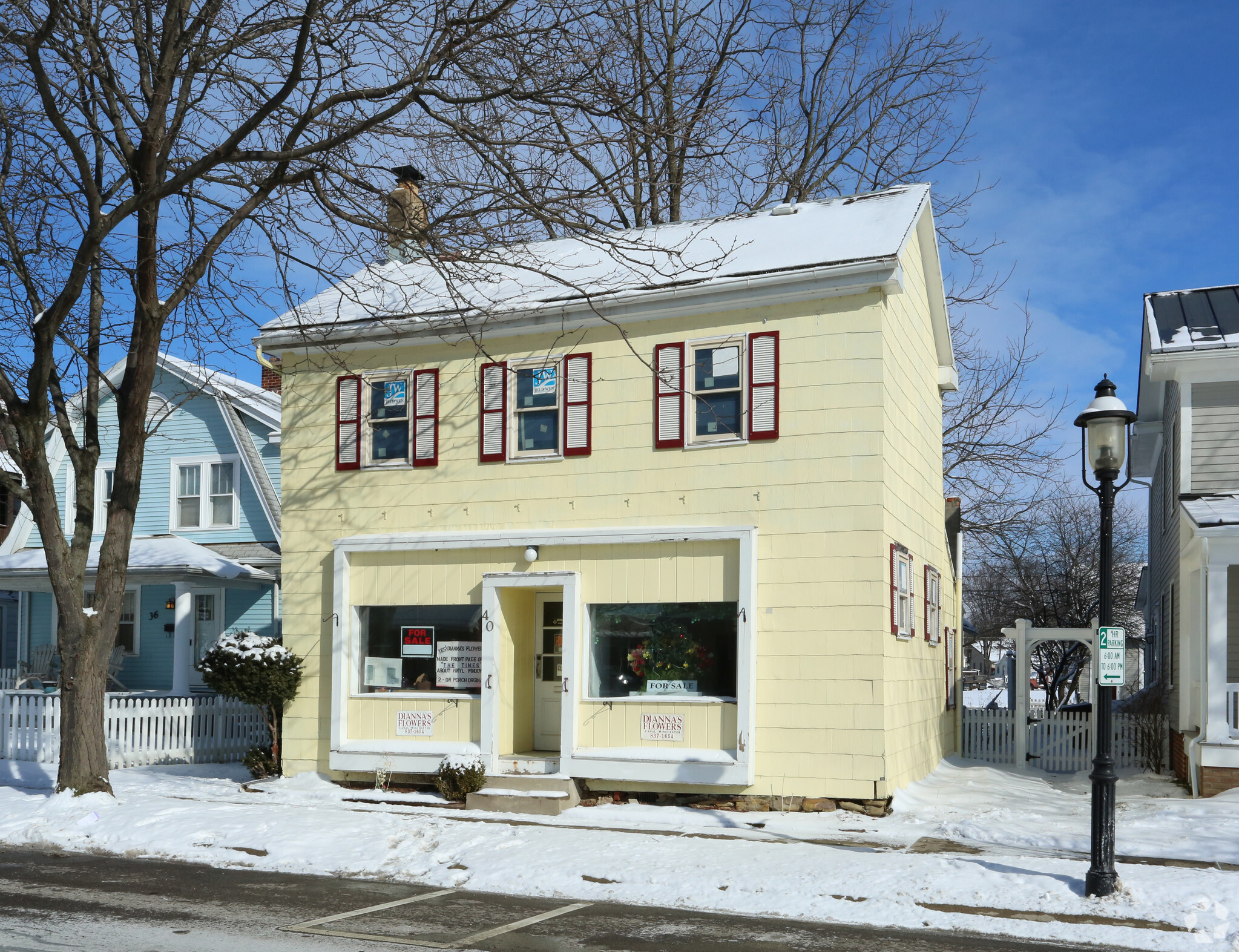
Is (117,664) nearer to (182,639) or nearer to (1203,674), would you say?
(182,639)

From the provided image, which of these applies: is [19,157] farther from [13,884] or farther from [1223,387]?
[1223,387]

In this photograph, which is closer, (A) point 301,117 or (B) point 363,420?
(A) point 301,117

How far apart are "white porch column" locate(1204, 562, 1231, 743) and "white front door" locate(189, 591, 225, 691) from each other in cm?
1716

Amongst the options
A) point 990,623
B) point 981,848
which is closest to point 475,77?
point 981,848

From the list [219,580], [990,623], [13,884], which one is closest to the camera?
[13,884]

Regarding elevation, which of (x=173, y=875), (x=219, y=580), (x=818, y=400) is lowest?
(x=173, y=875)

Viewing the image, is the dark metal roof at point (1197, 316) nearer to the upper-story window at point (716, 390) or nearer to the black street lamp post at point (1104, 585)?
the upper-story window at point (716, 390)

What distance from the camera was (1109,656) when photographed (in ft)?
29.2

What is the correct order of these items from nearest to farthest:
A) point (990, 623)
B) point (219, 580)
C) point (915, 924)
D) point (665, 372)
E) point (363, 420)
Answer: point (915, 924), point (665, 372), point (363, 420), point (219, 580), point (990, 623)

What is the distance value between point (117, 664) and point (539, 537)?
508 inches

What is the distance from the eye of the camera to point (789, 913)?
8641 millimetres

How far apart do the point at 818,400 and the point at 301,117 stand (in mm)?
6142

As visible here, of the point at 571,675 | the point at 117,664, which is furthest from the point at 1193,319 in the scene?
the point at 117,664

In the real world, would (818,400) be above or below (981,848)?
above
